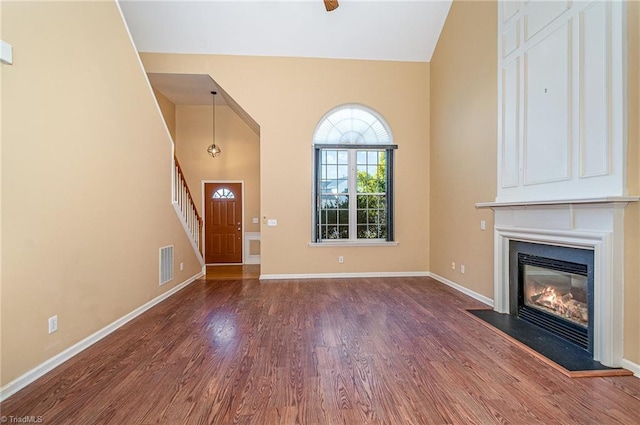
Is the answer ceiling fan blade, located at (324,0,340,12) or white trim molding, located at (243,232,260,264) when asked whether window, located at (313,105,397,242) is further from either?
white trim molding, located at (243,232,260,264)

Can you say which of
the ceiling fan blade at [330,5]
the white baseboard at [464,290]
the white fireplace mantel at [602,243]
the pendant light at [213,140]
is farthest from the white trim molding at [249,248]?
the white fireplace mantel at [602,243]

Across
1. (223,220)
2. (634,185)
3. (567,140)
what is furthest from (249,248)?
(634,185)

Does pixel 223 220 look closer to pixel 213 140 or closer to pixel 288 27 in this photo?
pixel 213 140

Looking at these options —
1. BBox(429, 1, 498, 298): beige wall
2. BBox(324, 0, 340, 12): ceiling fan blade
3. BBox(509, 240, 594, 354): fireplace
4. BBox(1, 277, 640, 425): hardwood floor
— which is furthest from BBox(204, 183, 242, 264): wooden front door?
BBox(509, 240, 594, 354): fireplace

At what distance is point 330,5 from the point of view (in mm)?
4625

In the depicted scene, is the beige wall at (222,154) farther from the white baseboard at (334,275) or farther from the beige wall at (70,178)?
the beige wall at (70,178)

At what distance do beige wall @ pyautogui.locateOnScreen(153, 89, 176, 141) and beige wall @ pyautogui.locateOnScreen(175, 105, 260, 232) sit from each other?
5.3 inches

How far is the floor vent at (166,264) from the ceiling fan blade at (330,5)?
14.2ft

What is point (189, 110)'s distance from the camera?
25.1 ft

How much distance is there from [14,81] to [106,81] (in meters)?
1.15

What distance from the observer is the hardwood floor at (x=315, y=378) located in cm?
181

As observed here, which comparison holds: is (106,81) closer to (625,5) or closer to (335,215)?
(335,215)

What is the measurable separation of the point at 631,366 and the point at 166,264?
200 inches

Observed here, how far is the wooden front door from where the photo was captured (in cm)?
783
